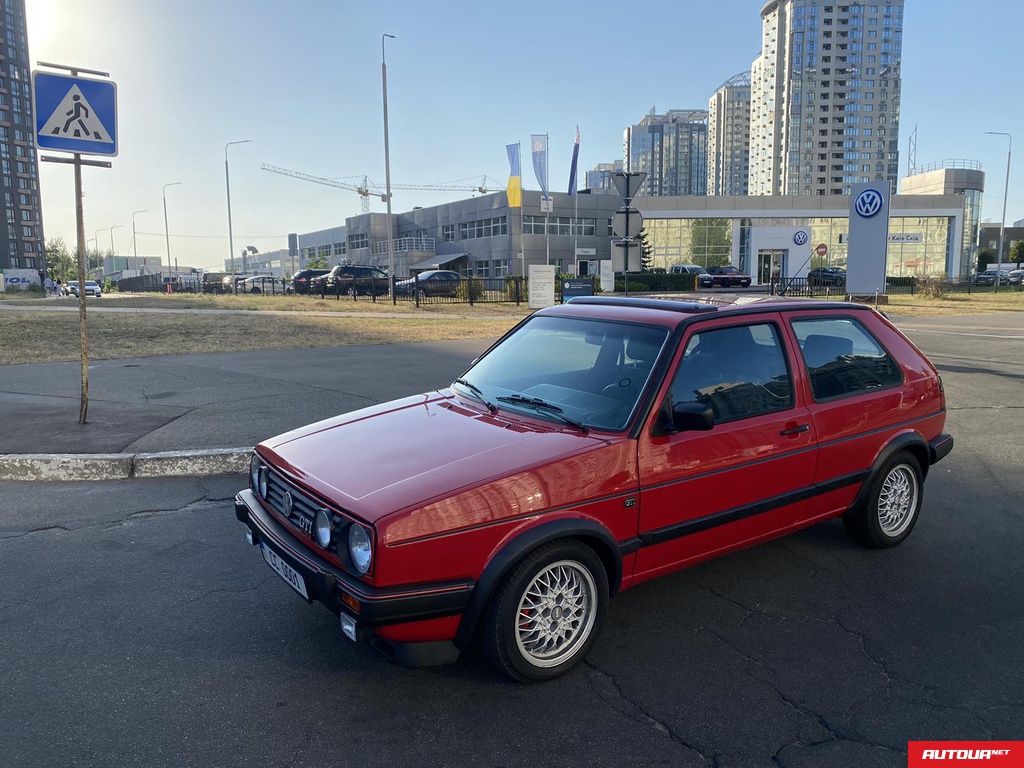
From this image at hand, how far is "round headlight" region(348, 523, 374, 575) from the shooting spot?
2.81 meters

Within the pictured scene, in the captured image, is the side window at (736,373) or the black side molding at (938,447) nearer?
the side window at (736,373)

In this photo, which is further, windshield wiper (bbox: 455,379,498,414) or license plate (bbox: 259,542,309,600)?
windshield wiper (bbox: 455,379,498,414)

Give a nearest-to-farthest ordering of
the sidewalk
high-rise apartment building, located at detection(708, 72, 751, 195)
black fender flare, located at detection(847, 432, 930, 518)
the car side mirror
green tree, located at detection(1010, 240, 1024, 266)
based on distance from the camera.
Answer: the car side mirror → black fender flare, located at detection(847, 432, 930, 518) → the sidewalk → green tree, located at detection(1010, 240, 1024, 266) → high-rise apartment building, located at detection(708, 72, 751, 195)

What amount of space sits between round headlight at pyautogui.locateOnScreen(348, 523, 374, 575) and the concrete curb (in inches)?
155

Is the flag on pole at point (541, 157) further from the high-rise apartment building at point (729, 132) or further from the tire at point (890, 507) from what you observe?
the high-rise apartment building at point (729, 132)

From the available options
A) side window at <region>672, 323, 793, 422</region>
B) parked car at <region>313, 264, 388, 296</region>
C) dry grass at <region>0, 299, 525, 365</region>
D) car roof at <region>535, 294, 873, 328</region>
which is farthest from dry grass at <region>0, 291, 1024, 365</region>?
side window at <region>672, 323, 793, 422</region>

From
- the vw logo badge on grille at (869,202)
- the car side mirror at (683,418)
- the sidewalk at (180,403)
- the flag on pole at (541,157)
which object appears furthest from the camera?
the flag on pole at (541,157)

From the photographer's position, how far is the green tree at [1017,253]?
9056cm

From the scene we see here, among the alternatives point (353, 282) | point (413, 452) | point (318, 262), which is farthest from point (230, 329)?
point (318, 262)

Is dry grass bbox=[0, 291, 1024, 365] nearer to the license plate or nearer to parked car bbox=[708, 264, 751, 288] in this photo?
the license plate

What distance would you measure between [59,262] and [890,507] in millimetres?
147572

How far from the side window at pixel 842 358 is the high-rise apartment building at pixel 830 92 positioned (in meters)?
152

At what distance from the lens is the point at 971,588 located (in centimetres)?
409

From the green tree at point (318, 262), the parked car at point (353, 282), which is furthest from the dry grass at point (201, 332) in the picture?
the green tree at point (318, 262)
